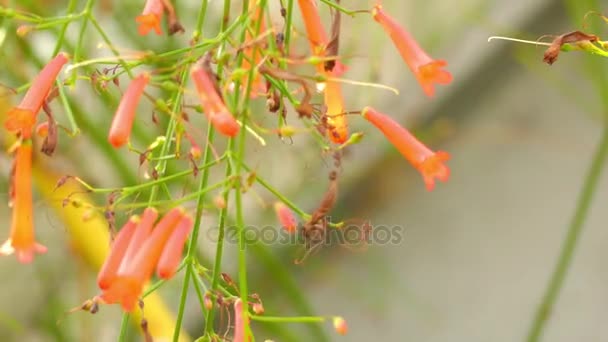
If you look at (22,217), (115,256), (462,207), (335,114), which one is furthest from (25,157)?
(462,207)

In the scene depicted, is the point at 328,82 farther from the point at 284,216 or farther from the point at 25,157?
the point at 25,157

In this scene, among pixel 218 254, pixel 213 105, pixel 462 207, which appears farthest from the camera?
pixel 462 207

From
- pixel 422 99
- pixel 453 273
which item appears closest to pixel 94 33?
pixel 422 99

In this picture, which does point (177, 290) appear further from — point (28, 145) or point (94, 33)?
point (28, 145)

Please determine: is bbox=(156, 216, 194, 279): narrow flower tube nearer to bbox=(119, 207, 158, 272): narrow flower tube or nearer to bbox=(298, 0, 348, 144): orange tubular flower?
bbox=(119, 207, 158, 272): narrow flower tube

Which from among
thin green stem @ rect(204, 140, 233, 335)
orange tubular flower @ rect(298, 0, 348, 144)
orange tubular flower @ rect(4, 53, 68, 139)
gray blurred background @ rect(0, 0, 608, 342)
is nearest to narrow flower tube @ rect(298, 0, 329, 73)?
orange tubular flower @ rect(298, 0, 348, 144)

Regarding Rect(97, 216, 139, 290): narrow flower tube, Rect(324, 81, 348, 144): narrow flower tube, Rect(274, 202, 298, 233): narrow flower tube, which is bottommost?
Rect(97, 216, 139, 290): narrow flower tube
